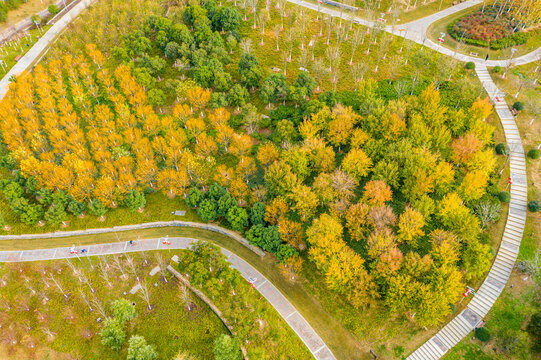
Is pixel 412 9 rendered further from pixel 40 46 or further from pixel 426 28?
pixel 40 46

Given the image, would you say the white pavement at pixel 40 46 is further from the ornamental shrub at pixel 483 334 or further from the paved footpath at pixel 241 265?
the ornamental shrub at pixel 483 334

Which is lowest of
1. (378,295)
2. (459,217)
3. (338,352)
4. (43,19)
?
(338,352)

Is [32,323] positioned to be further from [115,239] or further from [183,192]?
[183,192]

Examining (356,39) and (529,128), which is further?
(356,39)

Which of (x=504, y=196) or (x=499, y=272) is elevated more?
(x=504, y=196)

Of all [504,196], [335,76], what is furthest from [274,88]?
[504,196]

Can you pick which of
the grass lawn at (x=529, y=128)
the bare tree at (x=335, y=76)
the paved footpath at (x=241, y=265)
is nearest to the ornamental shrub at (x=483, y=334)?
the grass lawn at (x=529, y=128)

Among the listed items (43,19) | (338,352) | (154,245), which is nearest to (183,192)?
(154,245)
